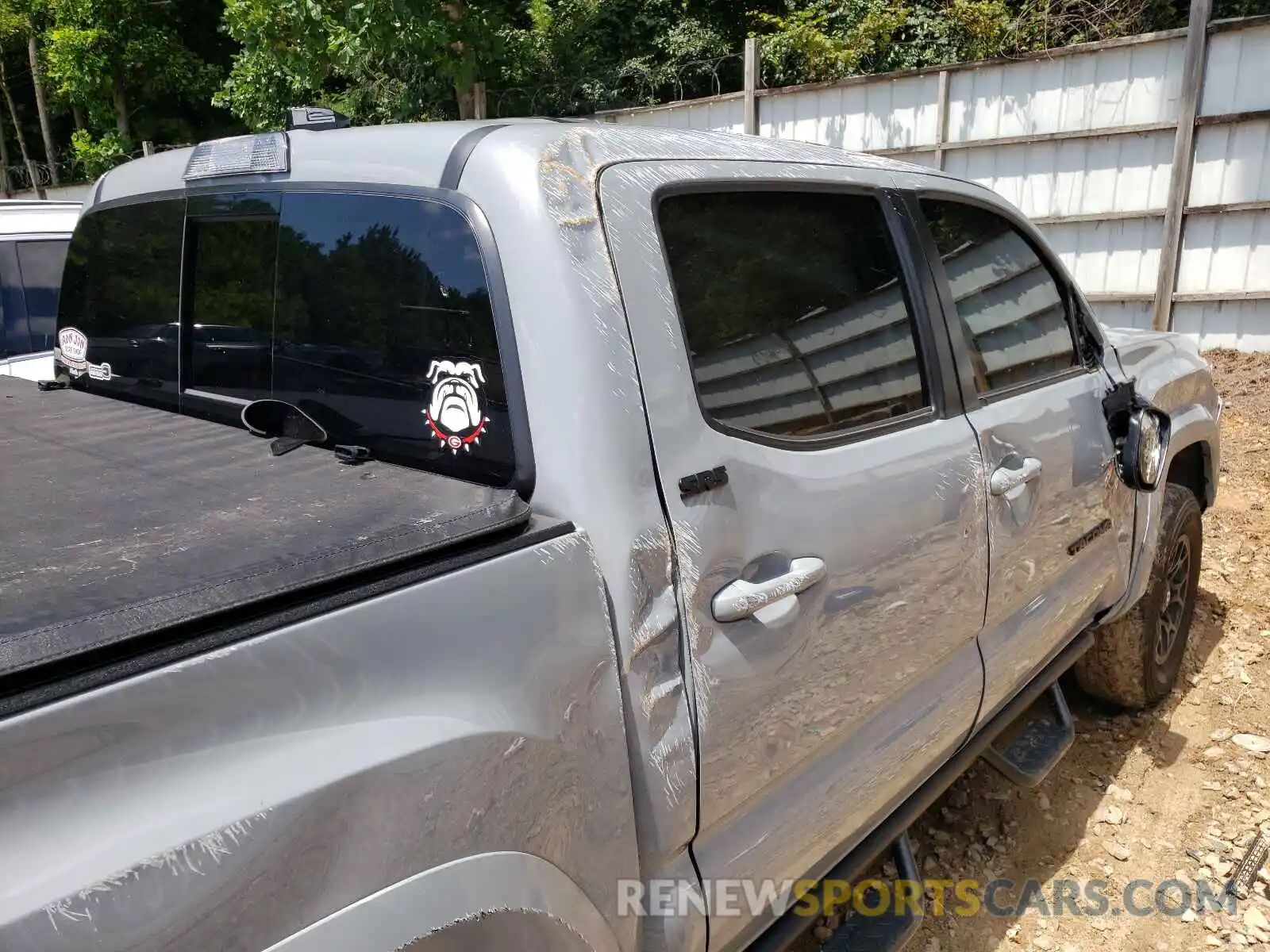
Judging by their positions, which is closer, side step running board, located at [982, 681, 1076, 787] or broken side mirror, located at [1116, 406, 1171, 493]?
side step running board, located at [982, 681, 1076, 787]

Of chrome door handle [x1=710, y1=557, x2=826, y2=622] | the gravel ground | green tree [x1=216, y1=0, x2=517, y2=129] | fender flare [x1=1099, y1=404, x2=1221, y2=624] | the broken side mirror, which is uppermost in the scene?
green tree [x1=216, y1=0, x2=517, y2=129]

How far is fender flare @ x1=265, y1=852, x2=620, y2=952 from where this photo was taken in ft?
3.39

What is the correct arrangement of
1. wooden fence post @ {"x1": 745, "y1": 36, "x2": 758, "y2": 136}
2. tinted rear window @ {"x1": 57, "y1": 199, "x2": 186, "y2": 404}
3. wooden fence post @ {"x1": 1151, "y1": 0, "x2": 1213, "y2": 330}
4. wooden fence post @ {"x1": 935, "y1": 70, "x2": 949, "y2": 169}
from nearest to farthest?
1. tinted rear window @ {"x1": 57, "y1": 199, "x2": 186, "y2": 404}
2. wooden fence post @ {"x1": 1151, "y1": 0, "x2": 1213, "y2": 330}
3. wooden fence post @ {"x1": 935, "y1": 70, "x2": 949, "y2": 169}
4. wooden fence post @ {"x1": 745, "y1": 36, "x2": 758, "y2": 136}

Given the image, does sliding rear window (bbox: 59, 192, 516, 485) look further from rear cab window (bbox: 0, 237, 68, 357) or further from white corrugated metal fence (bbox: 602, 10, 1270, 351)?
white corrugated metal fence (bbox: 602, 10, 1270, 351)

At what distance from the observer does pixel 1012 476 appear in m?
2.26

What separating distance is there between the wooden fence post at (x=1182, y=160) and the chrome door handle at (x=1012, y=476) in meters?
6.34

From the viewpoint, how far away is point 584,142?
157 centimetres

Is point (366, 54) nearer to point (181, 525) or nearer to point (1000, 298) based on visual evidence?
point (1000, 298)

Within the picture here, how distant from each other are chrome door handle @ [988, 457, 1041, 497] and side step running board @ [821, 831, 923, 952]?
32.5 inches

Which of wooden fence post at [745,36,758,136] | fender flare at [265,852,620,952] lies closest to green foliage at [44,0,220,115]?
wooden fence post at [745,36,758,136]

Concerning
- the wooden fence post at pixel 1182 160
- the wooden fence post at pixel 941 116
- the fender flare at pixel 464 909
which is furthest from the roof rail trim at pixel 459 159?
the wooden fence post at pixel 941 116

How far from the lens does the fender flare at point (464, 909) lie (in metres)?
1.03

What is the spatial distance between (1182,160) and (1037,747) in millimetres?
6485

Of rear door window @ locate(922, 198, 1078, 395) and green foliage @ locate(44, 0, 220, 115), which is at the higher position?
green foliage @ locate(44, 0, 220, 115)
